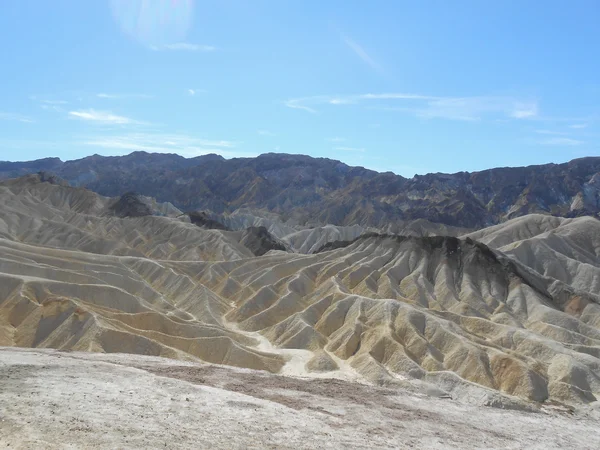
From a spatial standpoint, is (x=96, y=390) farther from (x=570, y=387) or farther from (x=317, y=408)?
(x=570, y=387)

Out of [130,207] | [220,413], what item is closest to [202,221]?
[130,207]

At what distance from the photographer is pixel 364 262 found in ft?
306

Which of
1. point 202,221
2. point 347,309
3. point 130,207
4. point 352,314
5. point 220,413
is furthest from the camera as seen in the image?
point 130,207

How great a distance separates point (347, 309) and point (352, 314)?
2.13 metres

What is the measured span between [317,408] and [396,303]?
36.7 m

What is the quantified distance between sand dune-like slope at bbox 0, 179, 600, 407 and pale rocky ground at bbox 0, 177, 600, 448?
0.21 metres

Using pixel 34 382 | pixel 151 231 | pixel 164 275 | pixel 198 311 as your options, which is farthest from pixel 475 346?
pixel 151 231

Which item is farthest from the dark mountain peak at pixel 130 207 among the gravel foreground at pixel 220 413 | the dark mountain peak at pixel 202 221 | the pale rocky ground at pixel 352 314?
the gravel foreground at pixel 220 413

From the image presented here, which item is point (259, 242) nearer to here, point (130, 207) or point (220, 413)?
point (130, 207)

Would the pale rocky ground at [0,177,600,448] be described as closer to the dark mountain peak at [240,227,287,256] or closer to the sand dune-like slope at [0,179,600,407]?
the sand dune-like slope at [0,179,600,407]

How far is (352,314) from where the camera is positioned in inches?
2731

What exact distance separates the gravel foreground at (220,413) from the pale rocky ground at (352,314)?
0.54 metres

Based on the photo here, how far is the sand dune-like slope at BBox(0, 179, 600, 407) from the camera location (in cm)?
5328

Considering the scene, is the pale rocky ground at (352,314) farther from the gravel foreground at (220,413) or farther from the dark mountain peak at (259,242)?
the dark mountain peak at (259,242)
